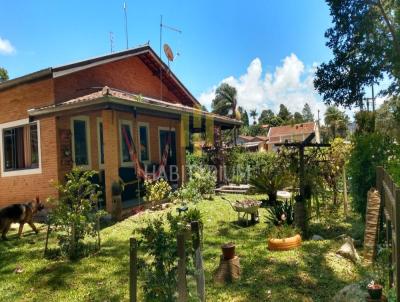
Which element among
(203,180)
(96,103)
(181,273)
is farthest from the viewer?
(203,180)

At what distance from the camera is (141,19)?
13531 mm

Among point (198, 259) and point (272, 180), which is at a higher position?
point (272, 180)

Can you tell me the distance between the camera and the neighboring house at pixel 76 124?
393 inches

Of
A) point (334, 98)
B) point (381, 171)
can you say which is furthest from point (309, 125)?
point (381, 171)

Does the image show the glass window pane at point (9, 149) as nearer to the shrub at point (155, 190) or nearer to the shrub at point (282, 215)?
the shrub at point (155, 190)

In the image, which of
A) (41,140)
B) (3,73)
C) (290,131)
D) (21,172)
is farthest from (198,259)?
(290,131)

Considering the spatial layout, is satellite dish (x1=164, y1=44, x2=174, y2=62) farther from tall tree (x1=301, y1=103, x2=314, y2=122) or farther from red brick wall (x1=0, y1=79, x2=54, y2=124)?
tall tree (x1=301, y1=103, x2=314, y2=122)

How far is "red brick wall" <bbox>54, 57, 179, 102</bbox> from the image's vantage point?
11.4m

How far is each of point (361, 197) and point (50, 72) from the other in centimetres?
916

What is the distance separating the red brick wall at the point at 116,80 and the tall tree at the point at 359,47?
33.4 ft

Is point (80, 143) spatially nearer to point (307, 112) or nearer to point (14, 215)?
point (14, 215)

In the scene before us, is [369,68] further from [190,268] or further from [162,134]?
[190,268]

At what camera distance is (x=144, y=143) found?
48.5 feet

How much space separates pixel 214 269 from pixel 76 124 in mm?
8310
